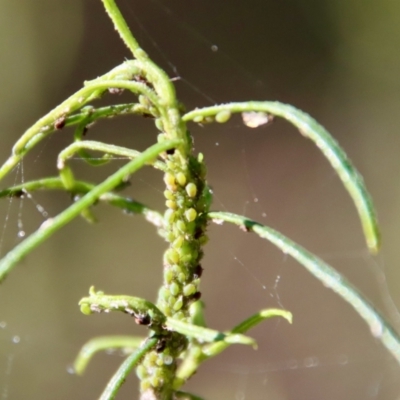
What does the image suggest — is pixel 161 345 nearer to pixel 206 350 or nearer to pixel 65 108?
pixel 206 350

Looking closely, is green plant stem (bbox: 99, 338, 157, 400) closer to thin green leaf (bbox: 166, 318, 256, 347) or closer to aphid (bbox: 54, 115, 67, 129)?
thin green leaf (bbox: 166, 318, 256, 347)

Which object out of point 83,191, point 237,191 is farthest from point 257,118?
point 237,191

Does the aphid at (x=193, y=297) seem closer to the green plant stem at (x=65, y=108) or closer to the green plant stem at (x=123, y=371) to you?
the green plant stem at (x=123, y=371)

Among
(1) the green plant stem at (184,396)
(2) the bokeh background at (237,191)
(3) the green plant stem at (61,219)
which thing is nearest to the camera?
(3) the green plant stem at (61,219)

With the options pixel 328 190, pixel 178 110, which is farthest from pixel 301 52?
pixel 178 110

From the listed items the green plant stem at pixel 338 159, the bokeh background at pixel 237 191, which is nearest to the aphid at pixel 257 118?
the green plant stem at pixel 338 159

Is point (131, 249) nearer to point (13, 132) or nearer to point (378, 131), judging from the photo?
point (13, 132)
